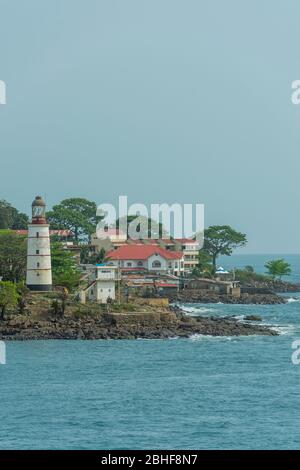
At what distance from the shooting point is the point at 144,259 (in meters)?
135

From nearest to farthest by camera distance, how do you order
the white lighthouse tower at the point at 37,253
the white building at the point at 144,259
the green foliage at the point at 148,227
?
the white lighthouse tower at the point at 37,253 → the white building at the point at 144,259 → the green foliage at the point at 148,227

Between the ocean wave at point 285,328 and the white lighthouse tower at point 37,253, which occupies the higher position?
the white lighthouse tower at point 37,253

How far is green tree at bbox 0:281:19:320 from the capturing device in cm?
8400

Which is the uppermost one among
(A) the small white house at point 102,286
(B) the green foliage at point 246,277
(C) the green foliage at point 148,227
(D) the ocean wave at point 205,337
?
(C) the green foliage at point 148,227

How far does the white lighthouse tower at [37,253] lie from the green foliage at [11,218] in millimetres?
58903

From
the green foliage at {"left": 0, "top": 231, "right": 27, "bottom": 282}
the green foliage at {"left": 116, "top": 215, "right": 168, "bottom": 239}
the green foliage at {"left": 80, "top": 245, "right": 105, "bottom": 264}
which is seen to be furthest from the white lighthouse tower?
the green foliage at {"left": 116, "top": 215, "right": 168, "bottom": 239}

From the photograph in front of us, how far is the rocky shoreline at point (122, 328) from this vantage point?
81688mm

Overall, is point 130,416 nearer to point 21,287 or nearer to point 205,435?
point 205,435

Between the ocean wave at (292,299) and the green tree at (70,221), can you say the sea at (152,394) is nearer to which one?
the ocean wave at (292,299)

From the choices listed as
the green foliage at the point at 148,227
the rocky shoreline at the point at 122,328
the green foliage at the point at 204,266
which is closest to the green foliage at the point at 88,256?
the green foliage at the point at 204,266

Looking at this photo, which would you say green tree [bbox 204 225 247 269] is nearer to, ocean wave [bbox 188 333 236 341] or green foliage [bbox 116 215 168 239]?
green foliage [bbox 116 215 168 239]

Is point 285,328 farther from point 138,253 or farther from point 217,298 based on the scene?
point 138,253
